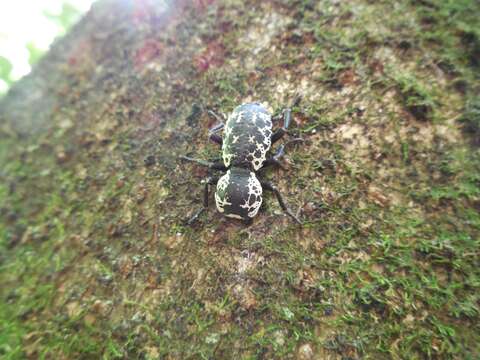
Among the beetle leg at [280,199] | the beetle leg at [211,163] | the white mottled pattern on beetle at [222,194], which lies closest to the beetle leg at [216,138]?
the beetle leg at [211,163]

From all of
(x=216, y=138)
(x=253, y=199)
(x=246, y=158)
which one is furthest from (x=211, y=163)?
(x=253, y=199)

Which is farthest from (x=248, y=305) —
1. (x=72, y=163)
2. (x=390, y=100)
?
(x=72, y=163)

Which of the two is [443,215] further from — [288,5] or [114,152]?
[114,152]

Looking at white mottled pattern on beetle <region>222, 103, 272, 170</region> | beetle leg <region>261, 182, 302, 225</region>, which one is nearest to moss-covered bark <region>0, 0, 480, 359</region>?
beetle leg <region>261, 182, 302, 225</region>

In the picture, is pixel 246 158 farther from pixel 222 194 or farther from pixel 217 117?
pixel 217 117

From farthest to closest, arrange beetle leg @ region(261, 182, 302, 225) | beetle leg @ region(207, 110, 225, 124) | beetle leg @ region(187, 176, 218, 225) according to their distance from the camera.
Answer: beetle leg @ region(207, 110, 225, 124), beetle leg @ region(187, 176, 218, 225), beetle leg @ region(261, 182, 302, 225)

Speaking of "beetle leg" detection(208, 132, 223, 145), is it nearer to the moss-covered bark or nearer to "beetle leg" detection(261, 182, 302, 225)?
the moss-covered bark

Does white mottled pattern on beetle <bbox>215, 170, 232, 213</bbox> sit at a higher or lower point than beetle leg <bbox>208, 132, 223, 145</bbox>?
lower

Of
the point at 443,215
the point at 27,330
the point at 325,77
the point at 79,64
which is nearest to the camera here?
the point at 443,215
